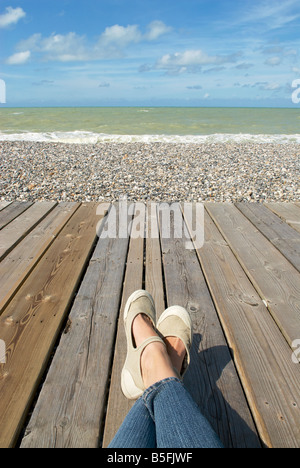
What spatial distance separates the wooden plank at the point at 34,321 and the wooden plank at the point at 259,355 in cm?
88

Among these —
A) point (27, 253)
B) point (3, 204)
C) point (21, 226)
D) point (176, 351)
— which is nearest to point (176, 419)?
point (176, 351)

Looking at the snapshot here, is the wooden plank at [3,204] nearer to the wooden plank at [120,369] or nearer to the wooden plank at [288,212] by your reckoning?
the wooden plank at [120,369]

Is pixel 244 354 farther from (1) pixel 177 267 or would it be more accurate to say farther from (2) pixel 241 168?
(2) pixel 241 168

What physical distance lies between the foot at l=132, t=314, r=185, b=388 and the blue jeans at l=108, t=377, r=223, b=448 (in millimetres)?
67

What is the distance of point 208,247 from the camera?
2703mm

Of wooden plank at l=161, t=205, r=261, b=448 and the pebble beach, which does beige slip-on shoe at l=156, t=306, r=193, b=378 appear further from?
the pebble beach

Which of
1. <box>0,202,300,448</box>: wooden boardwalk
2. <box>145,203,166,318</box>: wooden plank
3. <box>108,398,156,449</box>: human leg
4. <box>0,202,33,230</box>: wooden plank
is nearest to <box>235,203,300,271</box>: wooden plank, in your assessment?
<box>0,202,300,448</box>: wooden boardwalk

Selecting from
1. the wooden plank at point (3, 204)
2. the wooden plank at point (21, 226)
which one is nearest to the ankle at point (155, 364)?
the wooden plank at point (21, 226)

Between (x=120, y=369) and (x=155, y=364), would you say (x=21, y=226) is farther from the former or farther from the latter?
(x=155, y=364)

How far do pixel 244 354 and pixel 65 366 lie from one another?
2.71 ft

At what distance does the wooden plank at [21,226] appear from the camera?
269 cm

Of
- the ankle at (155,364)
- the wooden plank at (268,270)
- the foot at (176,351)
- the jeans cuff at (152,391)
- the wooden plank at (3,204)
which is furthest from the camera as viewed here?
the wooden plank at (3,204)

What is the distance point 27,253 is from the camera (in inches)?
101

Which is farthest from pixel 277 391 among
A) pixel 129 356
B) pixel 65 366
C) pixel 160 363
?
pixel 65 366
